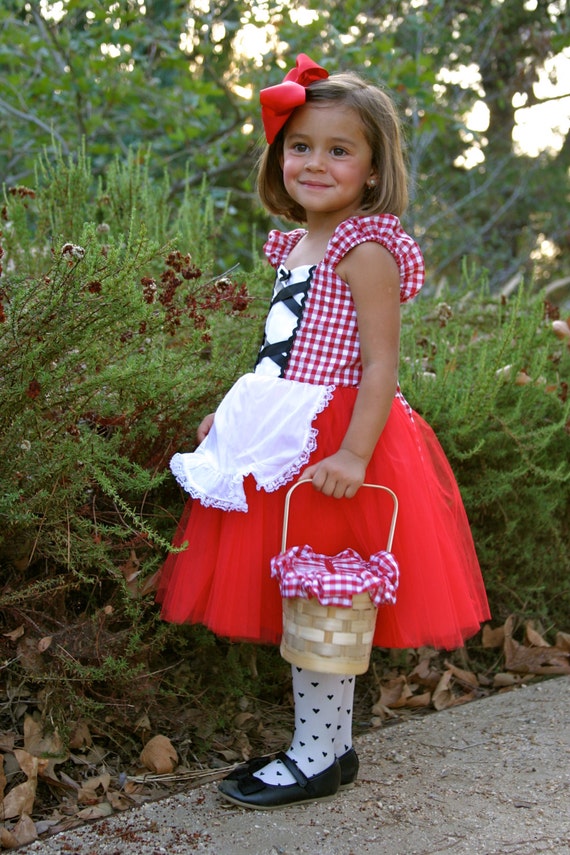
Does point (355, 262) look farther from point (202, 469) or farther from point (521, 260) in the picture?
point (521, 260)

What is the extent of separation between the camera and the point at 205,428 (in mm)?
2289

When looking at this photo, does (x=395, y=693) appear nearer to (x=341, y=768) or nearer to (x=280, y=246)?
(x=341, y=768)

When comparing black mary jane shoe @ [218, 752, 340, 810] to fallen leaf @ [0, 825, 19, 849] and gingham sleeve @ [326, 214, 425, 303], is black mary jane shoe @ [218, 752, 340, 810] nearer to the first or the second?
fallen leaf @ [0, 825, 19, 849]

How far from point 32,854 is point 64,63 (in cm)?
457

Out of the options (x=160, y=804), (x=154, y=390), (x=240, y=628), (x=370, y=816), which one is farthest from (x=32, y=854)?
(x=154, y=390)

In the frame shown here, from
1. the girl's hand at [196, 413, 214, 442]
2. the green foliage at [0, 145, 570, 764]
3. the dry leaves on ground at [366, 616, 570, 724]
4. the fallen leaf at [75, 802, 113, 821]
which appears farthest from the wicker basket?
the dry leaves on ground at [366, 616, 570, 724]

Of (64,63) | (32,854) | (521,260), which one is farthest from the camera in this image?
(521,260)

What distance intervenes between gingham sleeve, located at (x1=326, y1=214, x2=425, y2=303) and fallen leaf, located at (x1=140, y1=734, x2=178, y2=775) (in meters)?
1.23

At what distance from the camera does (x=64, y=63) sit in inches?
205

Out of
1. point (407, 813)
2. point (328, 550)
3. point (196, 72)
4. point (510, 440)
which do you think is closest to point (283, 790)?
point (407, 813)

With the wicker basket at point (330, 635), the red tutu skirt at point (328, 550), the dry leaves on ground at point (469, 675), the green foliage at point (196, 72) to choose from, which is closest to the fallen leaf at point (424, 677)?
the dry leaves on ground at point (469, 675)

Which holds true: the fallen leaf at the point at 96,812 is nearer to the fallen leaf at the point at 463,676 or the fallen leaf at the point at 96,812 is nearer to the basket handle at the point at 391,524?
the basket handle at the point at 391,524

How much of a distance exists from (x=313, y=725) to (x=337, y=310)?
966 millimetres

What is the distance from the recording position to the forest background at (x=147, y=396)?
1968mm
